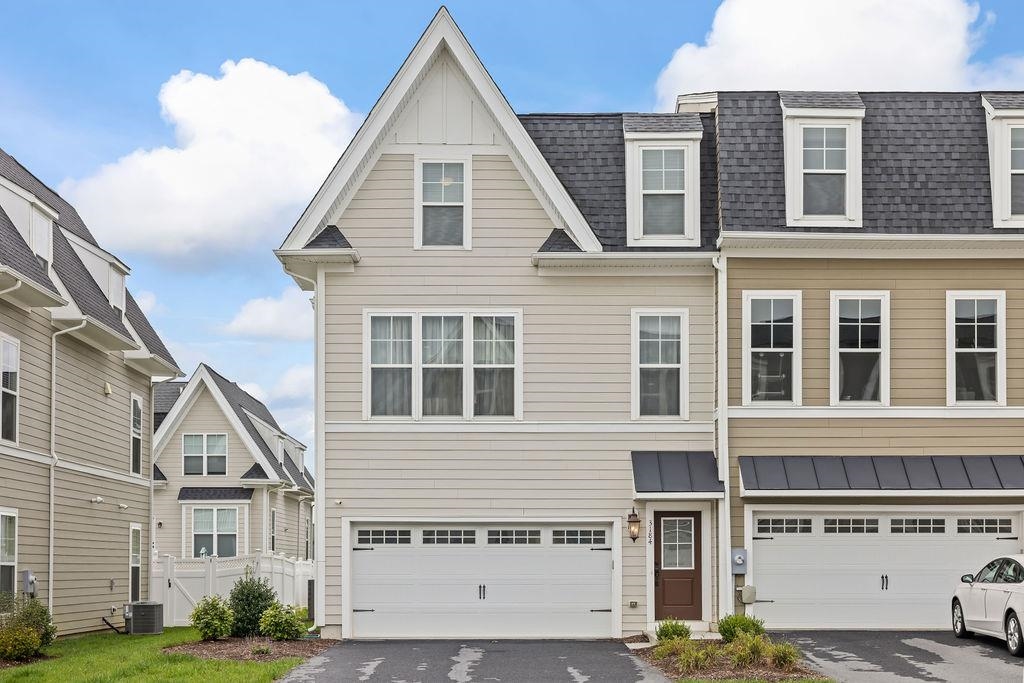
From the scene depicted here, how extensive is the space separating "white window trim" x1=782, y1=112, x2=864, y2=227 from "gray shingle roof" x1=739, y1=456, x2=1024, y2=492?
411cm

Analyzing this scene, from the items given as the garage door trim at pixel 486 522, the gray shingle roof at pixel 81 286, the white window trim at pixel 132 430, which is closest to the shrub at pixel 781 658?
the garage door trim at pixel 486 522

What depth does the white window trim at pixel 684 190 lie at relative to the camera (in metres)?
23.0

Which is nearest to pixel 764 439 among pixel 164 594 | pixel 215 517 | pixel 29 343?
pixel 29 343

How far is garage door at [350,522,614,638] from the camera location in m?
22.6

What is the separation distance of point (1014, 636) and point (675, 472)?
625 centimetres

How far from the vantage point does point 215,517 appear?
40.4m

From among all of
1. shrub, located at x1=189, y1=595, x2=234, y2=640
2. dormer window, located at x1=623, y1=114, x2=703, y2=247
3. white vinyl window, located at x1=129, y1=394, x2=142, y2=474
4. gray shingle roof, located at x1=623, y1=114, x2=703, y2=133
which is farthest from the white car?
white vinyl window, located at x1=129, y1=394, x2=142, y2=474

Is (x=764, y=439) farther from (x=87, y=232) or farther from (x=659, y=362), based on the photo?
(x=87, y=232)

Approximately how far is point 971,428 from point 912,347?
1.71 metres

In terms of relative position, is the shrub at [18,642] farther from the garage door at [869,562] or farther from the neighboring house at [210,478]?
the neighboring house at [210,478]

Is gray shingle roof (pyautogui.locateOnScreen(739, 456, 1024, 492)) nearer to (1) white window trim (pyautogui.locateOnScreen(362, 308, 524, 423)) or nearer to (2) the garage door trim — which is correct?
(2) the garage door trim

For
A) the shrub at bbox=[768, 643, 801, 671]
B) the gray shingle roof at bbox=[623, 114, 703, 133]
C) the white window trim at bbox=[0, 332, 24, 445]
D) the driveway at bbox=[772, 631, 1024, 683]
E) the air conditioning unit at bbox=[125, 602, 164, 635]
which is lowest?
the air conditioning unit at bbox=[125, 602, 164, 635]

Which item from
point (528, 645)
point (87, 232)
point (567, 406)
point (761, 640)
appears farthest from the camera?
point (87, 232)

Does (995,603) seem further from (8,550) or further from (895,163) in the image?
(8,550)
